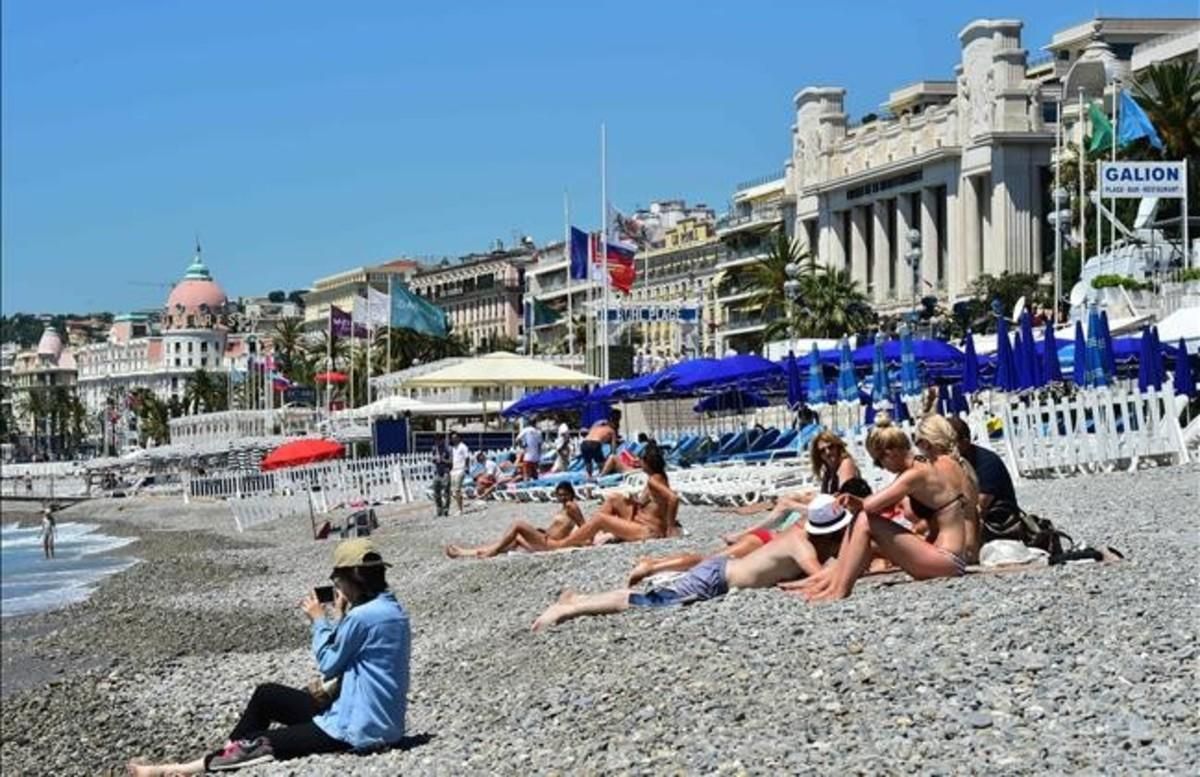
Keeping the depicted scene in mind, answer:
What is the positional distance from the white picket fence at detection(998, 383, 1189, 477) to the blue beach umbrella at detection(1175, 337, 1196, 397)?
31.7 inches

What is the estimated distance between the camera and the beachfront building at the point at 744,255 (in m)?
98.9

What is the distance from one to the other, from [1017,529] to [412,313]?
46878 millimetres

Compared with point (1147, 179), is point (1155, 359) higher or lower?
lower

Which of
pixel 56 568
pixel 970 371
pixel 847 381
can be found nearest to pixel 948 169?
pixel 56 568

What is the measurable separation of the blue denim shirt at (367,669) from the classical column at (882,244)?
78.0 meters

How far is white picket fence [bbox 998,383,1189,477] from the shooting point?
19625mm

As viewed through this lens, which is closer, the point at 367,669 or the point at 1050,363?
the point at 367,669

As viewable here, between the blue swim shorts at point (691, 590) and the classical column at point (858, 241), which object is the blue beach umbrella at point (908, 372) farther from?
the classical column at point (858, 241)

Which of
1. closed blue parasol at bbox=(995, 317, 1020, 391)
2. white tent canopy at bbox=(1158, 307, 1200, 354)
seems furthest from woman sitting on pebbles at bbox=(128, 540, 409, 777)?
white tent canopy at bbox=(1158, 307, 1200, 354)

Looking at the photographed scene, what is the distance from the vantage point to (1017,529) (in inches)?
424

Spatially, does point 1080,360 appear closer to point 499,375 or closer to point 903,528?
point 903,528

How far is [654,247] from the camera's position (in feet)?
410

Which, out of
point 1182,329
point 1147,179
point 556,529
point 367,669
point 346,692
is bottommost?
point 346,692

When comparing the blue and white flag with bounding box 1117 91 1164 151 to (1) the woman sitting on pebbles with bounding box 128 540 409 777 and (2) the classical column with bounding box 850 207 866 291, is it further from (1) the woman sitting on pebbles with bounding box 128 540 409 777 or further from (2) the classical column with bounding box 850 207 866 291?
(2) the classical column with bounding box 850 207 866 291
